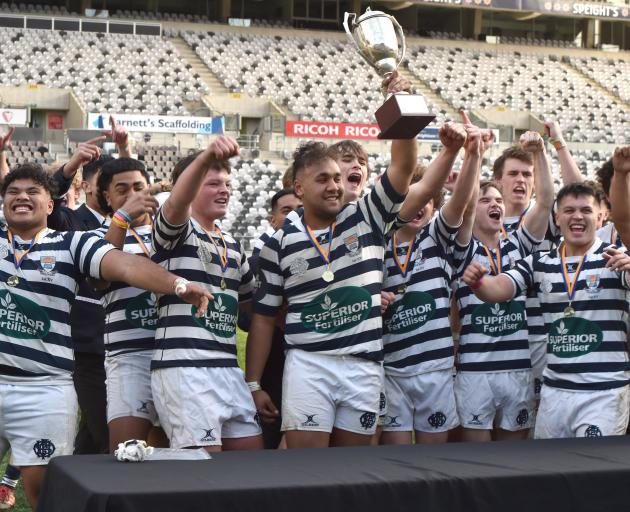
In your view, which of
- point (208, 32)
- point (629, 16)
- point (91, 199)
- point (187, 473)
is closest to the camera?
point (187, 473)

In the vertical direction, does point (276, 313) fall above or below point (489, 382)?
above

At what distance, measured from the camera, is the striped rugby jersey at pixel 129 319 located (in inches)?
173

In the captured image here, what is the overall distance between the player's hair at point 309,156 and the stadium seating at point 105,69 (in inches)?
956

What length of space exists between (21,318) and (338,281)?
131cm

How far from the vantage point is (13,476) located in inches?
217

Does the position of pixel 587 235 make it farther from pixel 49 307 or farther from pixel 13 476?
pixel 13 476

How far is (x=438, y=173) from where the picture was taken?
14.1ft

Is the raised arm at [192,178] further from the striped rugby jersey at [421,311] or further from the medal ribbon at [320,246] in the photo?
the striped rugby jersey at [421,311]

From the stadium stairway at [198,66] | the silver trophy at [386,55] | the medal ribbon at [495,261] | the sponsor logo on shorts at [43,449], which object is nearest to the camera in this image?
the silver trophy at [386,55]

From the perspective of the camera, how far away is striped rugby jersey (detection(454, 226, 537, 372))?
15.7 ft

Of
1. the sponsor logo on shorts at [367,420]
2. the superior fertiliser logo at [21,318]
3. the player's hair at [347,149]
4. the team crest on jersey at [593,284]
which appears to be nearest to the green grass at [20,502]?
the superior fertiliser logo at [21,318]

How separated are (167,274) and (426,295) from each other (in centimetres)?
133

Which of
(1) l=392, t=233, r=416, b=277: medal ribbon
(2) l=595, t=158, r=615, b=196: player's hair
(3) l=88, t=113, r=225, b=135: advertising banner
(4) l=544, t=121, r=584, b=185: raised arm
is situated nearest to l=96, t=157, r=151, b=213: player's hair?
(1) l=392, t=233, r=416, b=277: medal ribbon

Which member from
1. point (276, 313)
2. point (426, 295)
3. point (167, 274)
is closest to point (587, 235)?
point (426, 295)
